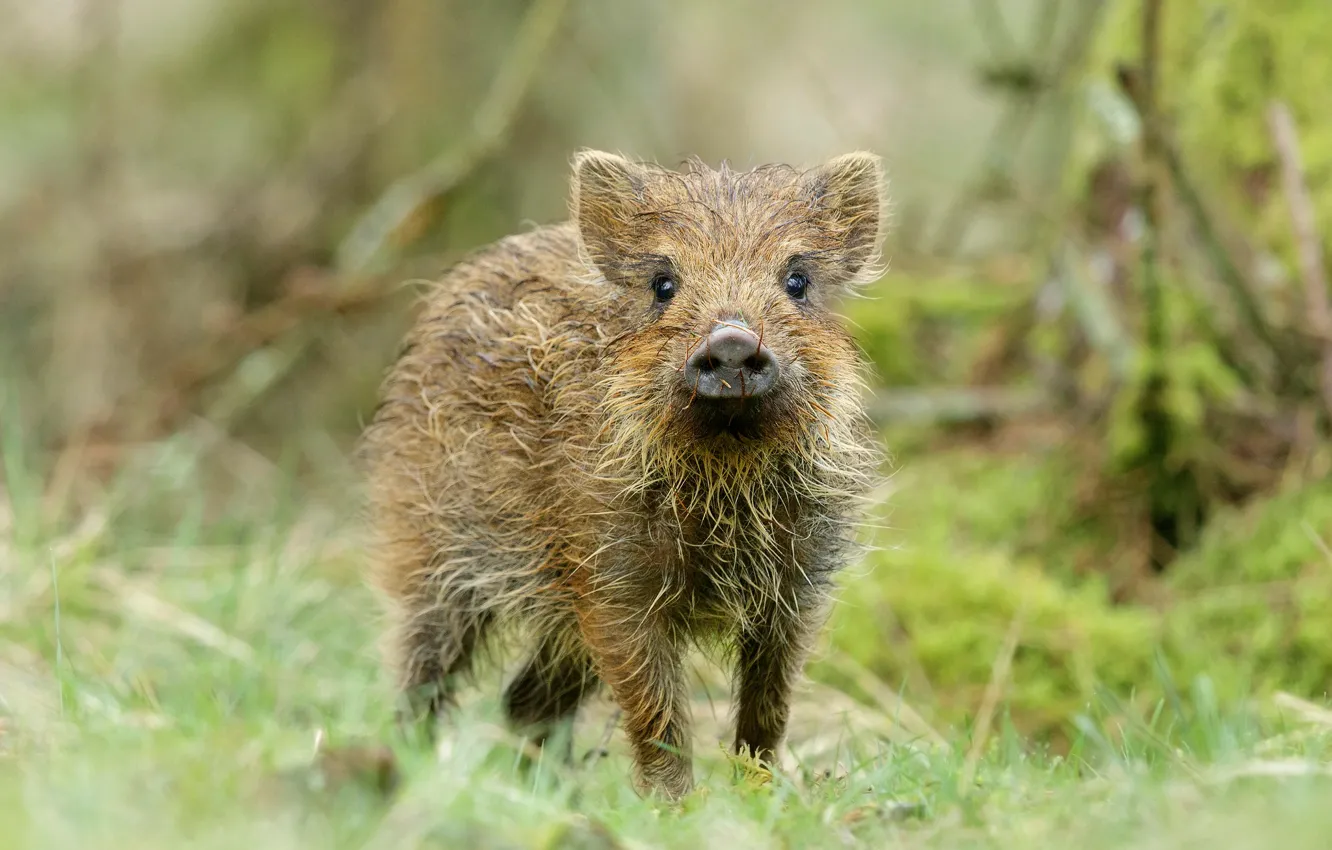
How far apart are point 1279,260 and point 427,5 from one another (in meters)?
6.91

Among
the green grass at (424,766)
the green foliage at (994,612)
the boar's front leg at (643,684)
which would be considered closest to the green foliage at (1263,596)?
the green foliage at (994,612)

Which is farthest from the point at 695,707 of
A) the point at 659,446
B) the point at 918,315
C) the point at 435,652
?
the point at 918,315

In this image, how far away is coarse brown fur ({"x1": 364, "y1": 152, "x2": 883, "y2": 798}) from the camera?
490 centimetres

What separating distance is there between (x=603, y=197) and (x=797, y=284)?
2.59ft

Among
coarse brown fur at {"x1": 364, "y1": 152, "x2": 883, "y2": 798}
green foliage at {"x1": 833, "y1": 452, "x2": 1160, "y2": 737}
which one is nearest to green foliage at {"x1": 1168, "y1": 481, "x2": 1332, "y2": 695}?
green foliage at {"x1": 833, "y1": 452, "x2": 1160, "y2": 737}

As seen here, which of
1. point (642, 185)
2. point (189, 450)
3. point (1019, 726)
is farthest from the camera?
point (189, 450)

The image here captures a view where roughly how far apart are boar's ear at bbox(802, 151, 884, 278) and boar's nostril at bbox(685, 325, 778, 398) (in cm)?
94

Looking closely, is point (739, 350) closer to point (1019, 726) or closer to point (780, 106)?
point (1019, 726)

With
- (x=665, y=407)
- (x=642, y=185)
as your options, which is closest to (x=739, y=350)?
(x=665, y=407)

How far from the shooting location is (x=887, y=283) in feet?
34.1

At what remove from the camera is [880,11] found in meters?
18.4

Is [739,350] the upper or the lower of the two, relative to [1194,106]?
lower

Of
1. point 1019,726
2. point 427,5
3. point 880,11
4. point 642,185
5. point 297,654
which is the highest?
point 880,11

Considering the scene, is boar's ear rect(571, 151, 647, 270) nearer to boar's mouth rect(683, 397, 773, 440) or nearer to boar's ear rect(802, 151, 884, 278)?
boar's ear rect(802, 151, 884, 278)
